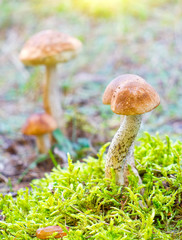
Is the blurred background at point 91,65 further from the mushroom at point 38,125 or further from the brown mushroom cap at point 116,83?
the brown mushroom cap at point 116,83

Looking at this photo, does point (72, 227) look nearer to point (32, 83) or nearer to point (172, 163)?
point (172, 163)

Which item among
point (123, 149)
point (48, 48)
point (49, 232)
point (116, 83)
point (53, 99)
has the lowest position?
point (49, 232)

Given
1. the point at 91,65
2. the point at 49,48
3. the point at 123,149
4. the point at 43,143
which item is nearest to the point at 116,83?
the point at 123,149

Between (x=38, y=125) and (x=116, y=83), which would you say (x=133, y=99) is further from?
(x=38, y=125)

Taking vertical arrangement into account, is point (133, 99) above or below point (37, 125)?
above

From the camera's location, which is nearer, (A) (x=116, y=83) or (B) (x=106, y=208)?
(A) (x=116, y=83)

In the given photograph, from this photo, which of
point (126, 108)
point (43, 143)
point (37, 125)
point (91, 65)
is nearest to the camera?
point (126, 108)

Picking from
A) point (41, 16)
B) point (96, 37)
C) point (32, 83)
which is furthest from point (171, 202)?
point (41, 16)
